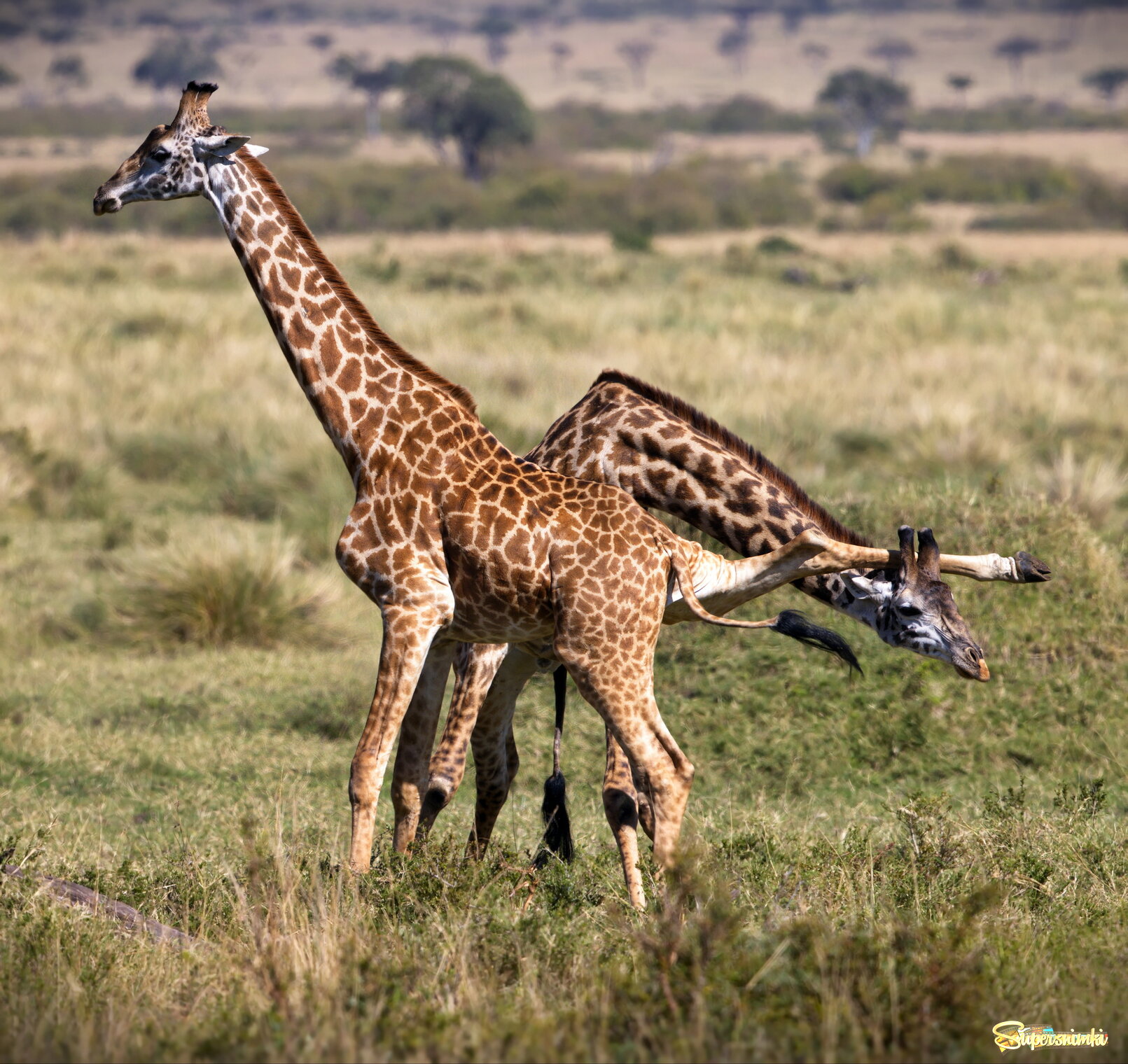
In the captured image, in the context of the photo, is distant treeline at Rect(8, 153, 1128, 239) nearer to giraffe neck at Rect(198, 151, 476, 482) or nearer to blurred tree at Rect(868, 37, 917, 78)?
giraffe neck at Rect(198, 151, 476, 482)

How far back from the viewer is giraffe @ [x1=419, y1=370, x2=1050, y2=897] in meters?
4.96

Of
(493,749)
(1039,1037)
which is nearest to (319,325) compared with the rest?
(493,749)

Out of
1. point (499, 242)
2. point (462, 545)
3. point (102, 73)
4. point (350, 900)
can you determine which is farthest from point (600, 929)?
point (102, 73)

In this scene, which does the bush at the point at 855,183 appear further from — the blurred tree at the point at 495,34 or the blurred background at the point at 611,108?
the blurred tree at the point at 495,34

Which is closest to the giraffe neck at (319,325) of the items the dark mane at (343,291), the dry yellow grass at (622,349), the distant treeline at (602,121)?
the dark mane at (343,291)

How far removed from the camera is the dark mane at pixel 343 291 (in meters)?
4.98

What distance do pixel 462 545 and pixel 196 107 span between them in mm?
1831

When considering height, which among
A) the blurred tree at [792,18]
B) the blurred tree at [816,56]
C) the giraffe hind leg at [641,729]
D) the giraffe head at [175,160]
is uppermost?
the blurred tree at [792,18]

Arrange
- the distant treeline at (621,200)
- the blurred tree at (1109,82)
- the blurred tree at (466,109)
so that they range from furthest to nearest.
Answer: the blurred tree at (1109,82), the blurred tree at (466,109), the distant treeline at (621,200)

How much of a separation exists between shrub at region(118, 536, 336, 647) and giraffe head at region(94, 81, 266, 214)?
4.86 m

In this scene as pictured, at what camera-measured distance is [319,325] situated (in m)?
5.03

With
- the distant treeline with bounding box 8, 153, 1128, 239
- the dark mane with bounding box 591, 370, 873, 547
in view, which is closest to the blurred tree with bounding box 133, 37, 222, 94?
the distant treeline with bounding box 8, 153, 1128, 239

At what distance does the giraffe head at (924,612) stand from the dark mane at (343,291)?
159 centimetres

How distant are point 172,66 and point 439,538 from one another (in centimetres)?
9553
